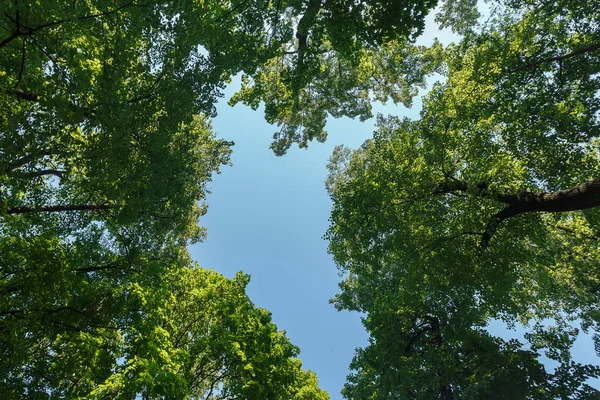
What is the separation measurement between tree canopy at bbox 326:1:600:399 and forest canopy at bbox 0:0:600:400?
7cm

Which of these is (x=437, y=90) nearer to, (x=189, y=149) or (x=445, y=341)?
(x=189, y=149)

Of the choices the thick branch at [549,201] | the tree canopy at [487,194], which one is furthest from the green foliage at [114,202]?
the thick branch at [549,201]

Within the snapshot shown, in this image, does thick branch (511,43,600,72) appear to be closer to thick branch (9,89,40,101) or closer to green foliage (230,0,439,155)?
green foliage (230,0,439,155)

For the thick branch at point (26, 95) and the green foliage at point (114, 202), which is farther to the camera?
the thick branch at point (26, 95)

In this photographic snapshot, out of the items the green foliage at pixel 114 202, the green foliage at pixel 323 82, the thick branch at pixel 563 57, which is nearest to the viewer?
the green foliage at pixel 114 202

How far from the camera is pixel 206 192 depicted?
599 inches

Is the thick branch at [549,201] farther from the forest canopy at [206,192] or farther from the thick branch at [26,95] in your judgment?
the thick branch at [26,95]

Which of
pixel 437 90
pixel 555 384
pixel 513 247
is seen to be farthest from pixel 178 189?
pixel 555 384

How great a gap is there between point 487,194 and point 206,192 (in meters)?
11.8

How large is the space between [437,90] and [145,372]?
506 inches

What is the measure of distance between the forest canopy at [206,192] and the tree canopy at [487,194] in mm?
72

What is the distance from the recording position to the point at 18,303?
24.9 ft

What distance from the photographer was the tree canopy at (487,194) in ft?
33.1

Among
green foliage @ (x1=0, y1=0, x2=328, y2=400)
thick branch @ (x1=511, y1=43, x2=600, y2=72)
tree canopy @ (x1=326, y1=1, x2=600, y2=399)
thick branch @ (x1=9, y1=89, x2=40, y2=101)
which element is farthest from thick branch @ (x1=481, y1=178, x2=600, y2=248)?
thick branch @ (x1=9, y1=89, x2=40, y2=101)
